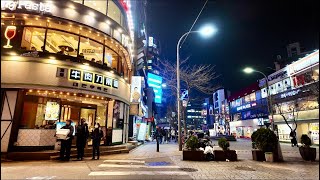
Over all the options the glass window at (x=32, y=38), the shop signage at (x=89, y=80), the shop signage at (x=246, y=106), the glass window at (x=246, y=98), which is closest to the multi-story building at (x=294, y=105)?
the shop signage at (x=246, y=106)

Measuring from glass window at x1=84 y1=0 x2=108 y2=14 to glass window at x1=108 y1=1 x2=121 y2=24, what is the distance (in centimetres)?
51

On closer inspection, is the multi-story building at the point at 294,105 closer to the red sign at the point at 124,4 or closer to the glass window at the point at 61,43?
the red sign at the point at 124,4

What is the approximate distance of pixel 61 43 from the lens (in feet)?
46.7

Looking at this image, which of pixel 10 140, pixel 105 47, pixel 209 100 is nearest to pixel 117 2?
pixel 105 47

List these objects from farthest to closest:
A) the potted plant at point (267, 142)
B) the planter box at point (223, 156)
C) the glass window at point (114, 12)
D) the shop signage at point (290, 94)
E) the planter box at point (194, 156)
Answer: the shop signage at point (290, 94) < the glass window at point (114, 12) < the planter box at point (223, 156) < the planter box at point (194, 156) < the potted plant at point (267, 142)

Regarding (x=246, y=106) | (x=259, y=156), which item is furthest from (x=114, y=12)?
(x=246, y=106)

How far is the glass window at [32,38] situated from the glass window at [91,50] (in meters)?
2.51

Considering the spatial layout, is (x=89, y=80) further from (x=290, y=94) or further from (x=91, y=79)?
(x=290, y=94)

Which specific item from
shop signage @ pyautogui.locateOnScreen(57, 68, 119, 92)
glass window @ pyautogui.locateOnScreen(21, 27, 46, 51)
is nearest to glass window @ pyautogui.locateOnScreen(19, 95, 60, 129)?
shop signage @ pyautogui.locateOnScreen(57, 68, 119, 92)

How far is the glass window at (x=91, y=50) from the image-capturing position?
15212 mm

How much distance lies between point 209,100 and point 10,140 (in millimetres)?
72054

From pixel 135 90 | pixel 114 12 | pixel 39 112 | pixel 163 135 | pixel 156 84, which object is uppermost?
pixel 156 84

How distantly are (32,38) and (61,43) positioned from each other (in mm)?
1675

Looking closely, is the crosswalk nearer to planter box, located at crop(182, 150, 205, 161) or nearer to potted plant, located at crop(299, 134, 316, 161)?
planter box, located at crop(182, 150, 205, 161)
